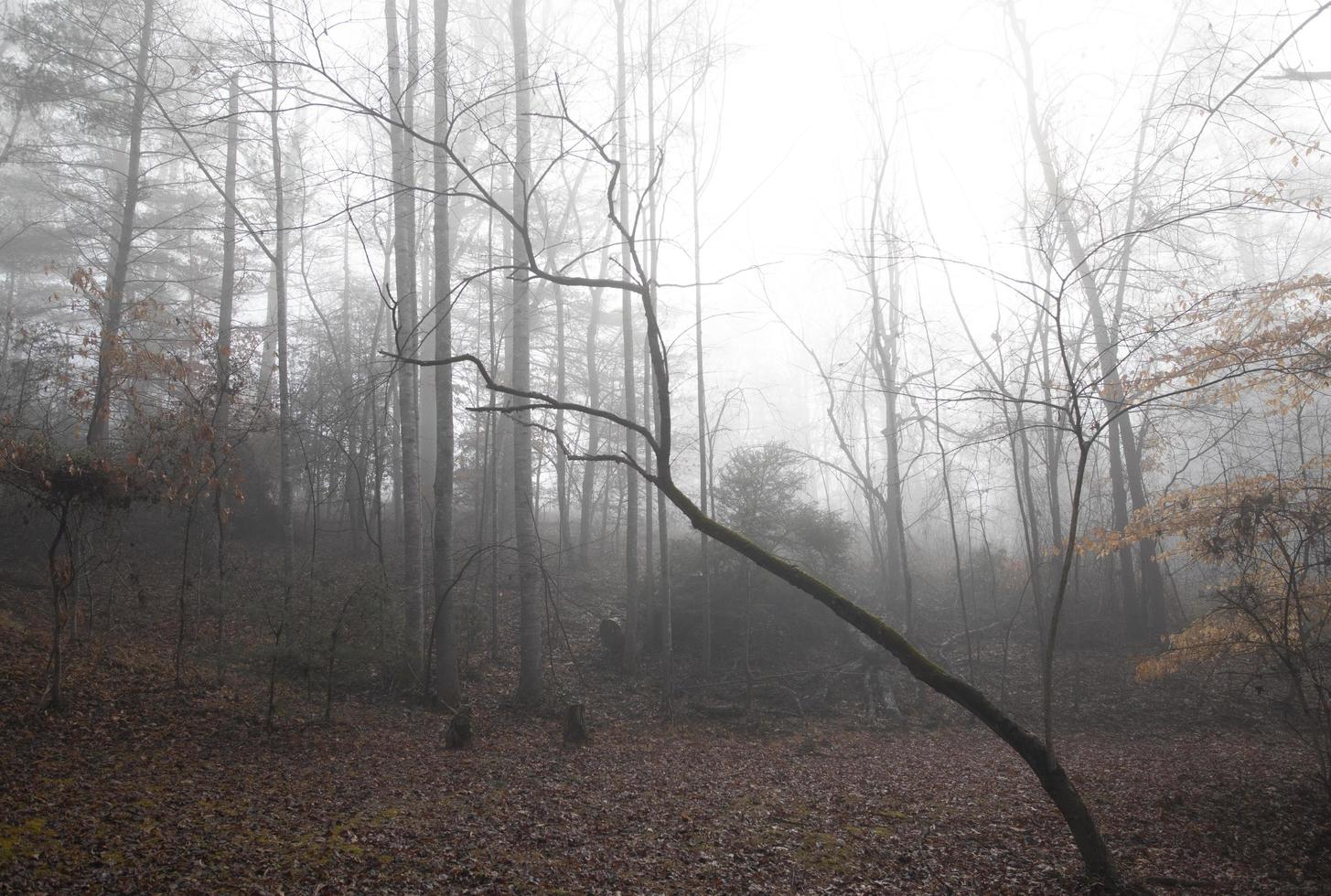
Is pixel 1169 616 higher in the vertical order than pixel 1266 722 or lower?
higher

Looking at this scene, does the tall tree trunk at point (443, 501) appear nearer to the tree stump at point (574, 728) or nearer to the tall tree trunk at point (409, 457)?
the tall tree trunk at point (409, 457)

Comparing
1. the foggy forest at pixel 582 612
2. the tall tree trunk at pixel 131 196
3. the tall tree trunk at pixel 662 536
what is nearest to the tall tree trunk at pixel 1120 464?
the foggy forest at pixel 582 612

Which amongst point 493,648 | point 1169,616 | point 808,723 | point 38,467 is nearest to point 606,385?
point 493,648

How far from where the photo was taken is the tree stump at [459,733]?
24.7ft

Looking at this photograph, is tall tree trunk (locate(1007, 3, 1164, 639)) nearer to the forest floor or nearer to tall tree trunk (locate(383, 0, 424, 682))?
the forest floor

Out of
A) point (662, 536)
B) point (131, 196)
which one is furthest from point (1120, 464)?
point (131, 196)

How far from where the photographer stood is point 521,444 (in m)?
9.81

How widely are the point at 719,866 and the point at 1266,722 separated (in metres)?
8.71

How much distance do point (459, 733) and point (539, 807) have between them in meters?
2.10

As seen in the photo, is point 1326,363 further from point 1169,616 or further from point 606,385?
point 606,385

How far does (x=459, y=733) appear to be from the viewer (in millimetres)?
7574

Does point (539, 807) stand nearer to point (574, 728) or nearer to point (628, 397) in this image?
point (574, 728)

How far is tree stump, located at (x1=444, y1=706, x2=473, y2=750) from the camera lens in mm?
7520

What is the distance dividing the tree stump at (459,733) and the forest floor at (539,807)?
0.14 meters
